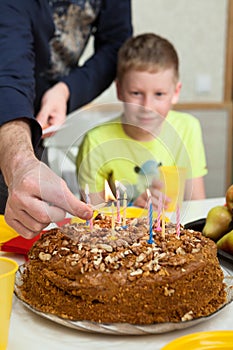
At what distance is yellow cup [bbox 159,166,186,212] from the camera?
1.13 m

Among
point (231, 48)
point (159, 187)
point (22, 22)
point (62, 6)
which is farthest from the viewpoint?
point (231, 48)

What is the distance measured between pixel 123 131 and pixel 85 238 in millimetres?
357

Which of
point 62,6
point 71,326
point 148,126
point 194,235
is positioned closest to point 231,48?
point 62,6

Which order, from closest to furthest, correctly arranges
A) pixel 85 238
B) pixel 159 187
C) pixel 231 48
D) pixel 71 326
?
pixel 71 326
pixel 85 238
pixel 159 187
pixel 231 48

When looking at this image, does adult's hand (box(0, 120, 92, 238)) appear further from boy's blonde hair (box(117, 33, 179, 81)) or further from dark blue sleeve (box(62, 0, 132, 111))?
boy's blonde hair (box(117, 33, 179, 81))

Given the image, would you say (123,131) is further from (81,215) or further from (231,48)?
(231,48)

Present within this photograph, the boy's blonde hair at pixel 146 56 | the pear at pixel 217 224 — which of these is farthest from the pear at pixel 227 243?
the boy's blonde hair at pixel 146 56

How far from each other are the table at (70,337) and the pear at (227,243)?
220 mm

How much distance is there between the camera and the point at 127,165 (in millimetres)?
1578

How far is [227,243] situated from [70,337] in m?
0.43

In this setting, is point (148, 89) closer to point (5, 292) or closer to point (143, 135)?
point (143, 135)

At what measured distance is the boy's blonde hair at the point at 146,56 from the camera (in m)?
1.93

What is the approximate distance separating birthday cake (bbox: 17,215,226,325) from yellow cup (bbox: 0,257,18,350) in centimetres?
12

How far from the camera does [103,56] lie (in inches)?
81.3
